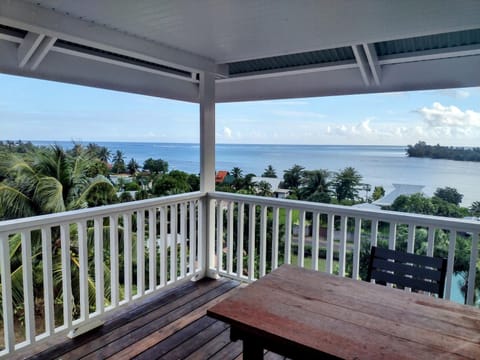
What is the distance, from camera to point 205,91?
3.57 m

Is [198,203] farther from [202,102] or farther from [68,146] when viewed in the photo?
[68,146]

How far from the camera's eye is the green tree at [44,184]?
7.07 meters

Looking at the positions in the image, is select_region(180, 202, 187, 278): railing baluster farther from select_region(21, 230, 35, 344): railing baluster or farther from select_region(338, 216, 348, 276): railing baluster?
select_region(338, 216, 348, 276): railing baluster

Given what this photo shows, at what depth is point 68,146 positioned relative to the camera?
8.64m

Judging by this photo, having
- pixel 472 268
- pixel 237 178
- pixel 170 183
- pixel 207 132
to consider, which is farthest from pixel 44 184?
pixel 472 268

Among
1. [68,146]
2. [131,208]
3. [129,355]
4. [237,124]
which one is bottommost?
[129,355]

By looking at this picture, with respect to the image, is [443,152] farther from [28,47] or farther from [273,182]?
[28,47]

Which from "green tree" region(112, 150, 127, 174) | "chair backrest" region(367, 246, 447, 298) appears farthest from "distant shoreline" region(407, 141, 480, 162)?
"green tree" region(112, 150, 127, 174)

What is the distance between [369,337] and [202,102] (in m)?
2.96

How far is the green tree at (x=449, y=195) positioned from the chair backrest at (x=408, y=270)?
4001mm

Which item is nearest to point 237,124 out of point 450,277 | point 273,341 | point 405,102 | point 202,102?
point 405,102

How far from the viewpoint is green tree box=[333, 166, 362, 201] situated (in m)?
6.83

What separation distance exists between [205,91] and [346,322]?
2915 mm

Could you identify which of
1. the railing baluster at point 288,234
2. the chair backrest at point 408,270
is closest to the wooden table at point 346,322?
the chair backrest at point 408,270
